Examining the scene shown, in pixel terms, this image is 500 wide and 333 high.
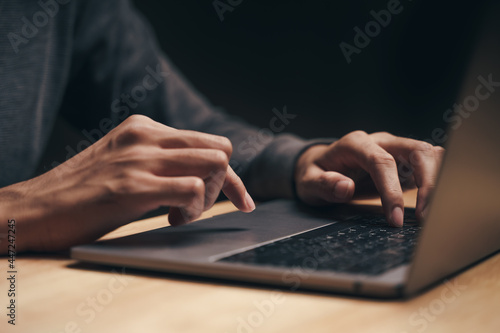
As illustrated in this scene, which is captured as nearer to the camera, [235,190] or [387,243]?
[387,243]

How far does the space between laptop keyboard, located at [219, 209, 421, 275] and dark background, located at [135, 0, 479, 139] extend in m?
1.52

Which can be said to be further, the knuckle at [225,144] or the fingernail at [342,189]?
the fingernail at [342,189]

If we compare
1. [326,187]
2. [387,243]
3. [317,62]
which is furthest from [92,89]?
[317,62]

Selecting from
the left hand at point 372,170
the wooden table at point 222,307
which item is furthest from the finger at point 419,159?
the wooden table at point 222,307

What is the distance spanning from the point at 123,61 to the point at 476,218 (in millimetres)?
1004

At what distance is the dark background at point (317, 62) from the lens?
2.07 m

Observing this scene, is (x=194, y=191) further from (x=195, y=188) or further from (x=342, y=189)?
(x=342, y=189)

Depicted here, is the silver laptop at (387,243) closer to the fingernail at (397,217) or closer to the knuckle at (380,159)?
the fingernail at (397,217)

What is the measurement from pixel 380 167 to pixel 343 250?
10.9 inches

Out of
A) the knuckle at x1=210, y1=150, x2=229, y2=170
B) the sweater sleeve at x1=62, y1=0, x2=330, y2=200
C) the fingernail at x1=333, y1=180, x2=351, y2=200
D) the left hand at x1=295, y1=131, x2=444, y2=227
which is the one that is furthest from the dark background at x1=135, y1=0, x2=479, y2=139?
the knuckle at x1=210, y1=150, x2=229, y2=170

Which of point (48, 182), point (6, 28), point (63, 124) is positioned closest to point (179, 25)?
point (63, 124)

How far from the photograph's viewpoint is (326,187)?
2.57 ft

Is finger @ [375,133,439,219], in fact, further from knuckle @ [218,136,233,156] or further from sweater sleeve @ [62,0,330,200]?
Answer: sweater sleeve @ [62,0,330,200]

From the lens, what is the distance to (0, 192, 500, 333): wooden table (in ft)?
1.12
